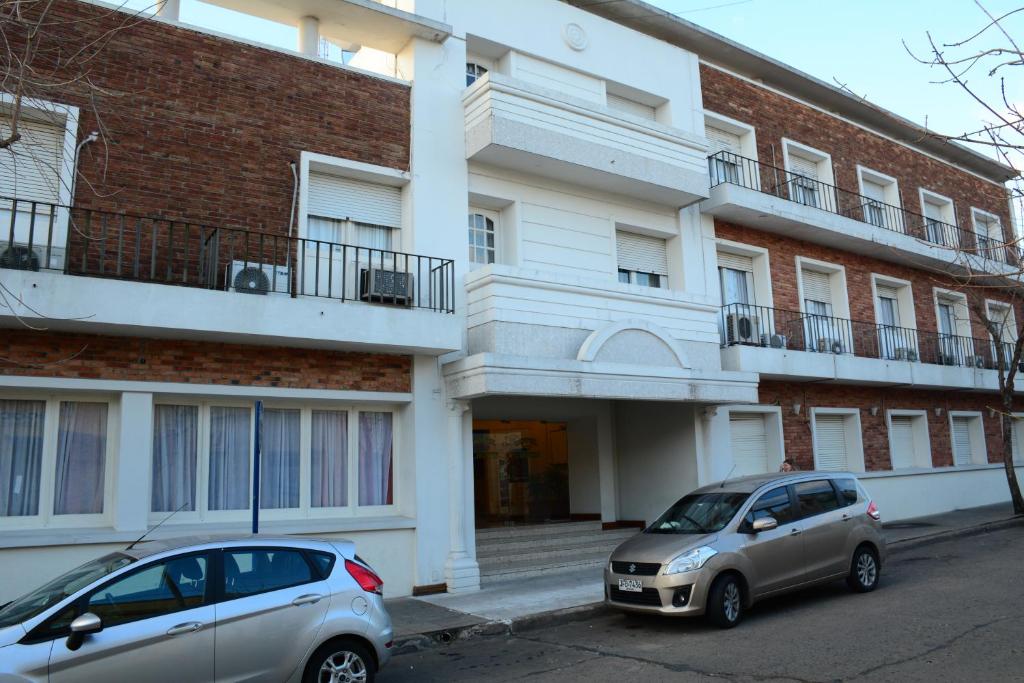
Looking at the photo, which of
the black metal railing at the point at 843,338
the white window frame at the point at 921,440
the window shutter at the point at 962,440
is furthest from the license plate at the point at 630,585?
the window shutter at the point at 962,440

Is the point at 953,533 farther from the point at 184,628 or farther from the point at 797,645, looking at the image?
the point at 184,628

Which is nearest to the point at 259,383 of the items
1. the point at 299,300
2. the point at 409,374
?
the point at 299,300

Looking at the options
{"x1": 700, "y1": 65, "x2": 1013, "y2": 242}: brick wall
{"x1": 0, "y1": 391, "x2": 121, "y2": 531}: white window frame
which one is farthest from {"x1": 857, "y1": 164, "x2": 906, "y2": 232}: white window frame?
{"x1": 0, "y1": 391, "x2": 121, "y2": 531}: white window frame

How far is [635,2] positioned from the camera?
53.0 ft

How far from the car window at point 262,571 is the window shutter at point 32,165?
5.52 metres

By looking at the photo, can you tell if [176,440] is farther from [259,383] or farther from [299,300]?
[299,300]

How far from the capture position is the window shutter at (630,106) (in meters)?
15.5

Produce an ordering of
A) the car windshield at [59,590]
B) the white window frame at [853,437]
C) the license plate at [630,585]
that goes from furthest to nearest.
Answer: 1. the white window frame at [853,437]
2. the license plate at [630,585]
3. the car windshield at [59,590]

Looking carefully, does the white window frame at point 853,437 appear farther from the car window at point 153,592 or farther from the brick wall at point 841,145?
the car window at point 153,592

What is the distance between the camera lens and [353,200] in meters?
11.8

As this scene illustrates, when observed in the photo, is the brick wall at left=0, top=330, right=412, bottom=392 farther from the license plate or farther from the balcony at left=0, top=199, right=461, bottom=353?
the license plate

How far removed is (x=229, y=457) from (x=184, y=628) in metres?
4.95

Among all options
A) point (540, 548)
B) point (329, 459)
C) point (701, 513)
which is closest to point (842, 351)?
point (540, 548)

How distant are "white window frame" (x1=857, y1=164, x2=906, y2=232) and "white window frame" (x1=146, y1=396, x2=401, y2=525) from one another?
1357 centimetres
